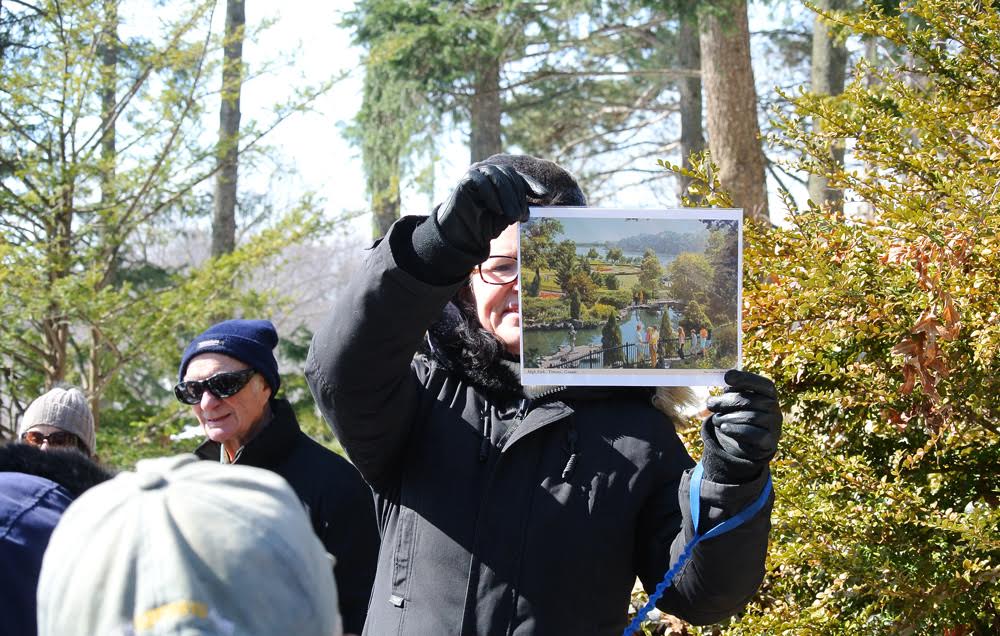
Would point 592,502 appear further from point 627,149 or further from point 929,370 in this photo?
point 627,149

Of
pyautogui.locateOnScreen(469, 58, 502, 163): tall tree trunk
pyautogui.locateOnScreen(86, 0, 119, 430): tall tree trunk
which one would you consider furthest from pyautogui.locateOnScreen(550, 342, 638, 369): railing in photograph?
pyautogui.locateOnScreen(469, 58, 502, 163): tall tree trunk

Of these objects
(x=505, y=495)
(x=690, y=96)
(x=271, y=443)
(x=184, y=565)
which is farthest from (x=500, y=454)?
(x=690, y=96)

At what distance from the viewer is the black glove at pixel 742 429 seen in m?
1.78

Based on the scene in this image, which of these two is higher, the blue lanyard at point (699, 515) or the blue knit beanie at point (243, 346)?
the blue knit beanie at point (243, 346)

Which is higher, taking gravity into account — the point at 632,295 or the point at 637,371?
the point at 632,295

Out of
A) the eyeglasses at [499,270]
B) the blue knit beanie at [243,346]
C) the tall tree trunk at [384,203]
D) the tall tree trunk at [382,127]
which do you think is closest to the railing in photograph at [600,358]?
the eyeglasses at [499,270]

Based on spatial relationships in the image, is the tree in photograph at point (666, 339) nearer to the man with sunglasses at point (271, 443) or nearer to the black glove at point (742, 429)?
the black glove at point (742, 429)

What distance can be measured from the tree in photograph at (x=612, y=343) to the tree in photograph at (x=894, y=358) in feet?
3.19

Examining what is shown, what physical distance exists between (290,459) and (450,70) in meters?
9.50

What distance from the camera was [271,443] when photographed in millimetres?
3211

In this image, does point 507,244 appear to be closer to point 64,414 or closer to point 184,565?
point 184,565

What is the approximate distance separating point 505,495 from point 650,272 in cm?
54

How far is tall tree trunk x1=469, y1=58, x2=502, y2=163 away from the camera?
507 inches

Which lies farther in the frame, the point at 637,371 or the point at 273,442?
the point at 273,442
